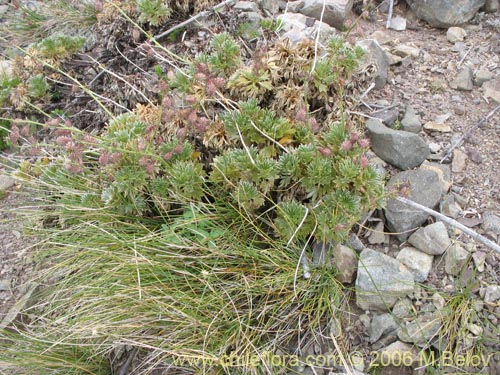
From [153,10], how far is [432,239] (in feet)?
8.70

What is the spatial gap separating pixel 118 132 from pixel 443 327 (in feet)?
7.07

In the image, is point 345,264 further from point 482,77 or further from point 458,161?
point 482,77

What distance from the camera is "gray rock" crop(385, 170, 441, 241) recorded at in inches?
118

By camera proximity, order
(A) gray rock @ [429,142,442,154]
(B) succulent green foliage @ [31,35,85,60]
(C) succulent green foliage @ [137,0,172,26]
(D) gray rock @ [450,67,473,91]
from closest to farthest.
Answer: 1. (A) gray rock @ [429,142,442,154]
2. (D) gray rock @ [450,67,473,91]
3. (C) succulent green foliage @ [137,0,172,26]
4. (B) succulent green foliage @ [31,35,85,60]

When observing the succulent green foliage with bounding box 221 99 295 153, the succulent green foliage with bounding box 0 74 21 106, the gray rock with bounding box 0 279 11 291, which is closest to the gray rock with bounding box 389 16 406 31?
the succulent green foliage with bounding box 221 99 295 153

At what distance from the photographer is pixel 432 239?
2.89 meters

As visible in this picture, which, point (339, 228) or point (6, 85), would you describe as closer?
point (339, 228)

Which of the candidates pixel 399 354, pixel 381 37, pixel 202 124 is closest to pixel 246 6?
pixel 381 37

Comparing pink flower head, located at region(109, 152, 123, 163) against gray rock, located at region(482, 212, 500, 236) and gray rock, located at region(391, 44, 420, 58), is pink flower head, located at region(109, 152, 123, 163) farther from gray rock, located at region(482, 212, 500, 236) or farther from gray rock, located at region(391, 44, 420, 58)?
gray rock, located at region(391, 44, 420, 58)

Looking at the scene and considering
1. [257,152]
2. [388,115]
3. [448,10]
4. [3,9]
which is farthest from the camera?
[3,9]

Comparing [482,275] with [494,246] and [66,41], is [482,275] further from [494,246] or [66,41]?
[66,41]

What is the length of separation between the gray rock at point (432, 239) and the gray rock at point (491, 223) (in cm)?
25

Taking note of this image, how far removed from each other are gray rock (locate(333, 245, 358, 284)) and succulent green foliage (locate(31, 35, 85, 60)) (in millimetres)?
2865

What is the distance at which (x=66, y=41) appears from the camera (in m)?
4.25
